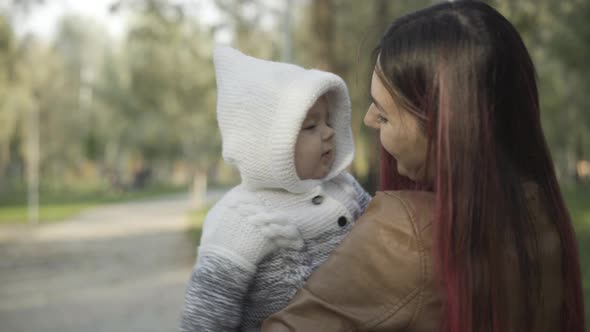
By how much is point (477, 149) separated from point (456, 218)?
16 cm

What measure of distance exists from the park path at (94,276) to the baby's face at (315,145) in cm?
516

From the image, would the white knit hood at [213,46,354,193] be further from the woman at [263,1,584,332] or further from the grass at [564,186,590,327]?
the grass at [564,186,590,327]

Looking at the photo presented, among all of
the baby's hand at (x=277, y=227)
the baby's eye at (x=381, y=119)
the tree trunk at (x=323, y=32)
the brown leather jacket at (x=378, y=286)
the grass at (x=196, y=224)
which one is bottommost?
the grass at (x=196, y=224)

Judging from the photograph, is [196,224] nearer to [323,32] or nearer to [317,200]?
[323,32]

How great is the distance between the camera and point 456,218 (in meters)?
1.43

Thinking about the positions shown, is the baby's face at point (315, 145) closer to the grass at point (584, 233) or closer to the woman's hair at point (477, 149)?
the woman's hair at point (477, 149)

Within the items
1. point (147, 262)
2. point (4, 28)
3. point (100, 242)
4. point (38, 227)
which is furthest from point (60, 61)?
point (147, 262)

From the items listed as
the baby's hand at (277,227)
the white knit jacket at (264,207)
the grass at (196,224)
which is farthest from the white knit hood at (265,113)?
the grass at (196,224)

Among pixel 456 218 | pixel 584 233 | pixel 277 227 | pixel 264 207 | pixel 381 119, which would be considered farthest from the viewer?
pixel 584 233

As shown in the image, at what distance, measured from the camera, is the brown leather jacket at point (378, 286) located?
4.76ft

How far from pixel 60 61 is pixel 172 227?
25917mm

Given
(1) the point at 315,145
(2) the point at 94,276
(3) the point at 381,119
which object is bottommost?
(2) the point at 94,276

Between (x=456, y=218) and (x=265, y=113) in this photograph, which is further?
(x=265, y=113)

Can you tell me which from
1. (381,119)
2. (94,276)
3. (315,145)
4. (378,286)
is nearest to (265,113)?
(315,145)
